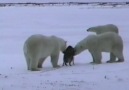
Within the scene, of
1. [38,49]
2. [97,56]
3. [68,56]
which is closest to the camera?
[38,49]

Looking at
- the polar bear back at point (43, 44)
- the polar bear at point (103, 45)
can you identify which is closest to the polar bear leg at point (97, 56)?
the polar bear at point (103, 45)

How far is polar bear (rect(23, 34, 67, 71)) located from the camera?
29.3 ft

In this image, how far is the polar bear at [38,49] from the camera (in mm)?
8945

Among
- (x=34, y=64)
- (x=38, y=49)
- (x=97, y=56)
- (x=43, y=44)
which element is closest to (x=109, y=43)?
(x=97, y=56)

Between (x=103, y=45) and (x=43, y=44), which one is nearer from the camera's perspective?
(x=43, y=44)

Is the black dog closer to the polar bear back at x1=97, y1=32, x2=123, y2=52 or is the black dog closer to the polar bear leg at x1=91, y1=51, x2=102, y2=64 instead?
the polar bear leg at x1=91, y1=51, x2=102, y2=64

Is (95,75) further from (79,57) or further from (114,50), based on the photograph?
(79,57)

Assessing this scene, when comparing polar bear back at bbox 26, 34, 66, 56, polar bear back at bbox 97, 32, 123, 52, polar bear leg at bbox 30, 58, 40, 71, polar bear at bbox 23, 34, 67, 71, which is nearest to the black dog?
polar bear back at bbox 26, 34, 66, 56

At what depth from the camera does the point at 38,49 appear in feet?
29.6

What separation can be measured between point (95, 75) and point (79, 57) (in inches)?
174

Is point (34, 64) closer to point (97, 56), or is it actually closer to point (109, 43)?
point (97, 56)

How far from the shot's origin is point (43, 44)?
9.19 metres

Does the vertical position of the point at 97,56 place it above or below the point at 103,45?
below

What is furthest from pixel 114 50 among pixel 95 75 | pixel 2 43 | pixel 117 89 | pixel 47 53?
pixel 2 43
